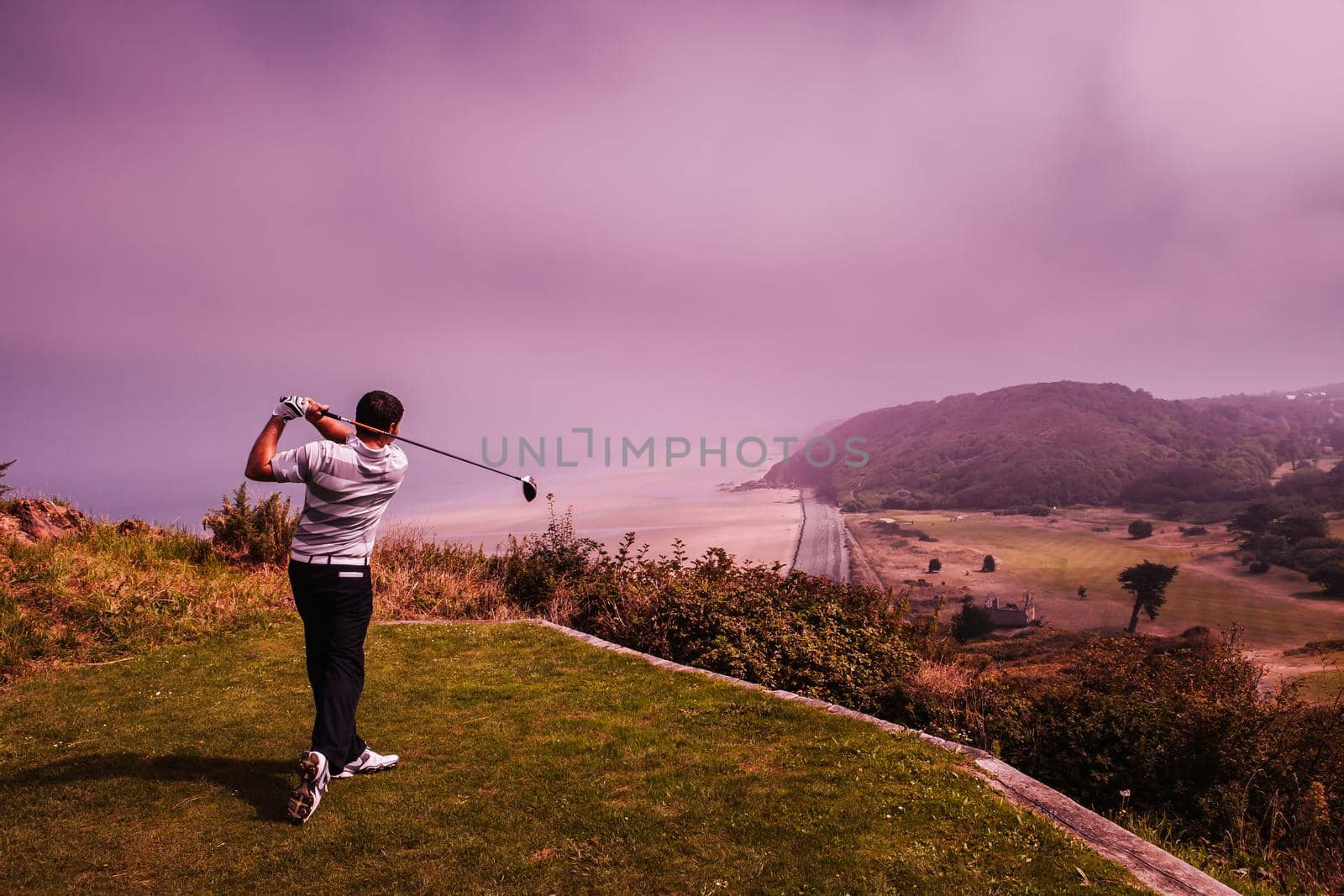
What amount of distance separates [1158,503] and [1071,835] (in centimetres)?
16916

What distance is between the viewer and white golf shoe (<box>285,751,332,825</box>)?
4039 mm

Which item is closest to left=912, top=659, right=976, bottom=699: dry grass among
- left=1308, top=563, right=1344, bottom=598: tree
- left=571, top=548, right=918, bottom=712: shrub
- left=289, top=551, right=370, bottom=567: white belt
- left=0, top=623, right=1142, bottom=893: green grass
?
left=571, top=548, right=918, bottom=712: shrub

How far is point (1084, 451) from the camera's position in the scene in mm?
160375

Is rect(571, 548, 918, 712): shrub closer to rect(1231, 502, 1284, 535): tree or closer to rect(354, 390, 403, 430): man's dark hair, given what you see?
rect(354, 390, 403, 430): man's dark hair

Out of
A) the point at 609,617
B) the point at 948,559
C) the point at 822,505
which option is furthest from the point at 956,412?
the point at 609,617

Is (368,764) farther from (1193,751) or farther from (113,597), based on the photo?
(1193,751)

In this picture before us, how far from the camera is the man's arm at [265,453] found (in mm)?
4113

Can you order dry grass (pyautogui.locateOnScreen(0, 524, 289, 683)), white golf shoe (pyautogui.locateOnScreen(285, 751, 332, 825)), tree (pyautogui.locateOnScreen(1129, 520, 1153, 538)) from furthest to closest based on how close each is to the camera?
1. tree (pyautogui.locateOnScreen(1129, 520, 1153, 538))
2. dry grass (pyautogui.locateOnScreen(0, 524, 289, 683))
3. white golf shoe (pyautogui.locateOnScreen(285, 751, 332, 825))

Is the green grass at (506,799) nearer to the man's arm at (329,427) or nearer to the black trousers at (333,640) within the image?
the black trousers at (333,640)

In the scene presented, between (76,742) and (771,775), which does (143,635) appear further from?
(771,775)

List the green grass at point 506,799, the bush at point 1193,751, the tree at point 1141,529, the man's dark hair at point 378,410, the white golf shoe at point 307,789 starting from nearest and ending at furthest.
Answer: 1. the green grass at point 506,799
2. the white golf shoe at point 307,789
3. the man's dark hair at point 378,410
4. the bush at point 1193,751
5. the tree at point 1141,529

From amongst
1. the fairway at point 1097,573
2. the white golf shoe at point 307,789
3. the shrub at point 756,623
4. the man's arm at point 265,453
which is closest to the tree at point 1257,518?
the fairway at point 1097,573

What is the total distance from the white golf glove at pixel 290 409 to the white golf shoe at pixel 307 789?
224cm

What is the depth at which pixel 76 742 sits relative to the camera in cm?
533
